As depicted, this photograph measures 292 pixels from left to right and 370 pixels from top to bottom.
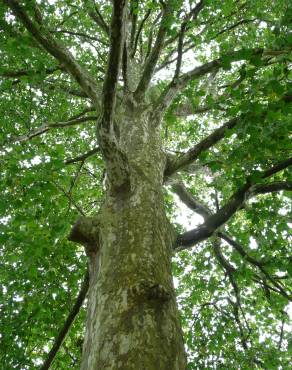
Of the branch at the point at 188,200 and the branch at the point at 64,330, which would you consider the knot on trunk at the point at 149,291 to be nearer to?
the branch at the point at 64,330

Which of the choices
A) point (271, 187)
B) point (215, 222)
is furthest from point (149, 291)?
point (271, 187)

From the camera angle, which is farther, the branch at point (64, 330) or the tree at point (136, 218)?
the branch at point (64, 330)

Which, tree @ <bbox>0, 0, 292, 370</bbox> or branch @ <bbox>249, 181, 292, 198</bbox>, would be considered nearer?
tree @ <bbox>0, 0, 292, 370</bbox>

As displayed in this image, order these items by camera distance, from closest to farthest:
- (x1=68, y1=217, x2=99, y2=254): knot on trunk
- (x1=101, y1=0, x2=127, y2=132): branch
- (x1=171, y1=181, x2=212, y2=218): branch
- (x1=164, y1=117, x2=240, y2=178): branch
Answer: (x1=101, y1=0, x2=127, y2=132): branch → (x1=68, y1=217, x2=99, y2=254): knot on trunk → (x1=164, y1=117, x2=240, y2=178): branch → (x1=171, y1=181, x2=212, y2=218): branch

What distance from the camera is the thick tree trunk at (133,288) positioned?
2121 mm

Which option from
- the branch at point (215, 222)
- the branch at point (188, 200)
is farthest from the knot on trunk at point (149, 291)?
the branch at point (188, 200)

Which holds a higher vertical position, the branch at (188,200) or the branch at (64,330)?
the branch at (188,200)

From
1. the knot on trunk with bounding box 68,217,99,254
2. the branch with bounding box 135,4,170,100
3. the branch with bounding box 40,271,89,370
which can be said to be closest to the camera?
the knot on trunk with bounding box 68,217,99,254

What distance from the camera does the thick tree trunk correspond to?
2121 mm

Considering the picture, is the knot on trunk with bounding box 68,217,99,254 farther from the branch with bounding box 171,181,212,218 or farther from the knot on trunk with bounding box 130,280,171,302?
the branch with bounding box 171,181,212,218

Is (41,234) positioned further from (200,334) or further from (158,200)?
(200,334)

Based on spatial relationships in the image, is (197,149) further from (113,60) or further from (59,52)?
(59,52)

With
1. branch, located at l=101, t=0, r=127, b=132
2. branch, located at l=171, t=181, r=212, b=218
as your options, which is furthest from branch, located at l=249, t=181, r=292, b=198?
branch, located at l=171, t=181, r=212, b=218

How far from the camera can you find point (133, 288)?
2.51m
